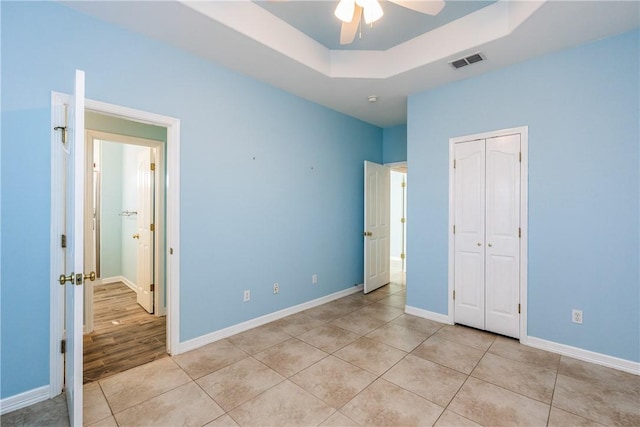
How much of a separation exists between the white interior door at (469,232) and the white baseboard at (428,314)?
5.1 inches

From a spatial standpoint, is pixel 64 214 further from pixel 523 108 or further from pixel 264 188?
pixel 523 108

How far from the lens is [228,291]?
10.2ft

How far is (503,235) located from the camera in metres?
3.09

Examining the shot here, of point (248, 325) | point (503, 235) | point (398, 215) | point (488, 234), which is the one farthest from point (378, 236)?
point (398, 215)

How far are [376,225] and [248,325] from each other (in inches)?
101

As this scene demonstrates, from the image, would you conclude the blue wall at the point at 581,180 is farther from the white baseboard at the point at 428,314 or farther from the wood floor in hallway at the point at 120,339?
the wood floor in hallway at the point at 120,339

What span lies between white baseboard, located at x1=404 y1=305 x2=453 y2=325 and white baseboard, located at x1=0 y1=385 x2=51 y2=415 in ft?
11.5

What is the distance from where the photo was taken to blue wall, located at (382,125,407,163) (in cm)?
508

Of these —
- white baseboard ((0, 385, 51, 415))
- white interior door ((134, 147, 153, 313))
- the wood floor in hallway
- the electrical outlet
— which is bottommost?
the wood floor in hallway

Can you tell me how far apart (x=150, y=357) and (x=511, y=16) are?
430 cm

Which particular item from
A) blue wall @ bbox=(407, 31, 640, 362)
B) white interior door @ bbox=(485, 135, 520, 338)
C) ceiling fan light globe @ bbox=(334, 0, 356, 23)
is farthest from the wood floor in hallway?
blue wall @ bbox=(407, 31, 640, 362)

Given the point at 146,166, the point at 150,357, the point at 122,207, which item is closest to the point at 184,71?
the point at 146,166

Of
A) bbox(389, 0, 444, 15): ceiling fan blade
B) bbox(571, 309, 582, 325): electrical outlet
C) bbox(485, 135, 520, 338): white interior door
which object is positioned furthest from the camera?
bbox(485, 135, 520, 338): white interior door

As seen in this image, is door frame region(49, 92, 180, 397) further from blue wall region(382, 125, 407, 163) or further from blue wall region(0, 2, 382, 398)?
blue wall region(382, 125, 407, 163)
